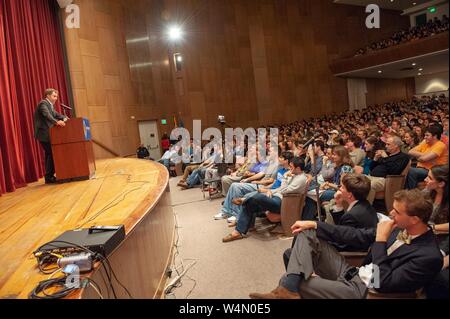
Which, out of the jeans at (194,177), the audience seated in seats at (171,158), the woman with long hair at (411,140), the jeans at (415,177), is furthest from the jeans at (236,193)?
the audience seated in seats at (171,158)

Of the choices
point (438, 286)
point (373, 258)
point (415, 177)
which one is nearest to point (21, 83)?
point (373, 258)

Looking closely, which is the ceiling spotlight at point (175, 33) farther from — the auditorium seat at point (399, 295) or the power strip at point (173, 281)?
the auditorium seat at point (399, 295)

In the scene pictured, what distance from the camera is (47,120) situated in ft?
8.95

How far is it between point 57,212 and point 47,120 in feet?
3.98

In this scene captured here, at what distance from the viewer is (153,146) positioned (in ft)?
24.3

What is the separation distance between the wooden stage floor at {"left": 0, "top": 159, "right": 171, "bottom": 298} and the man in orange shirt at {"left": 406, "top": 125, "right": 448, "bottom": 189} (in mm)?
1775

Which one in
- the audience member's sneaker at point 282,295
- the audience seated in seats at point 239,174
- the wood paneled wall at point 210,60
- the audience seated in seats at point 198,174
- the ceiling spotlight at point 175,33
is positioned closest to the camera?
the audience member's sneaker at point 282,295

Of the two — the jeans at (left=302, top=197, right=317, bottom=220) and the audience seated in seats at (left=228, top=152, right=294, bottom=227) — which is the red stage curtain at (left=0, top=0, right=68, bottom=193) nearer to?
the audience seated in seats at (left=228, top=152, right=294, bottom=227)

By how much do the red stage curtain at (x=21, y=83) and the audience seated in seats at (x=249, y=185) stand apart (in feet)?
6.25

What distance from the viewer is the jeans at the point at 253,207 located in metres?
2.48

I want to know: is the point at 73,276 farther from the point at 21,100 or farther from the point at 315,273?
the point at 21,100

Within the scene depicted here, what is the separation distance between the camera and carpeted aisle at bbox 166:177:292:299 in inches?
69.7

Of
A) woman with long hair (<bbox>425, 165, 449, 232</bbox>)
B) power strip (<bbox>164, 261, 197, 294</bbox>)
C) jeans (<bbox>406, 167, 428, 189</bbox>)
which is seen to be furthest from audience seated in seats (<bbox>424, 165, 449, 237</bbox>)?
power strip (<bbox>164, 261, 197, 294</bbox>)

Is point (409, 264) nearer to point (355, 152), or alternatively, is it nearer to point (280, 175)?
point (280, 175)
